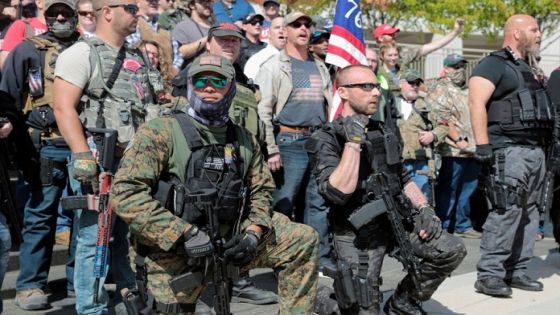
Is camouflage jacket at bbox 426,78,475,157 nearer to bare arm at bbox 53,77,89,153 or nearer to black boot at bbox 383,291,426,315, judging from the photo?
black boot at bbox 383,291,426,315

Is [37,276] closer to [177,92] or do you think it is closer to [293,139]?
[177,92]

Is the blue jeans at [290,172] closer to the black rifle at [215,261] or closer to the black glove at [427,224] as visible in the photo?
the black glove at [427,224]

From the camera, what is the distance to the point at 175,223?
4270 millimetres

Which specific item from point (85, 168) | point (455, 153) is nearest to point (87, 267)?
point (85, 168)

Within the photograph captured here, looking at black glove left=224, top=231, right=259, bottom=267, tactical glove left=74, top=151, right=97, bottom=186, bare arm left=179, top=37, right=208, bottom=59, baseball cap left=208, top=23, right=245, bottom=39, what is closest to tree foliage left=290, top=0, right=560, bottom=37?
bare arm left=179, top=37, right=208, bottom=59

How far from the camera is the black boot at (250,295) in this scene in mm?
6461

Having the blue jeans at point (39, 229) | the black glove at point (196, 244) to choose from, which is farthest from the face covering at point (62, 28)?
the black glove at point (196, 244)

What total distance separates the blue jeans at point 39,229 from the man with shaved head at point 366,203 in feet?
5.91

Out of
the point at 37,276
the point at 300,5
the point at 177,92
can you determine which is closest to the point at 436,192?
the point at 177,92

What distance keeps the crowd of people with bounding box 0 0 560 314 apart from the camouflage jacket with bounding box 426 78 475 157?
1544 millimetres

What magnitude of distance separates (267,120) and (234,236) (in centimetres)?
278

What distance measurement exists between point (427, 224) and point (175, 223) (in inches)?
77.7

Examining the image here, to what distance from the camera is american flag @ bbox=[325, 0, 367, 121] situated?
7.77 metres

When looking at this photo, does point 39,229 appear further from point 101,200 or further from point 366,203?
point 366,203
